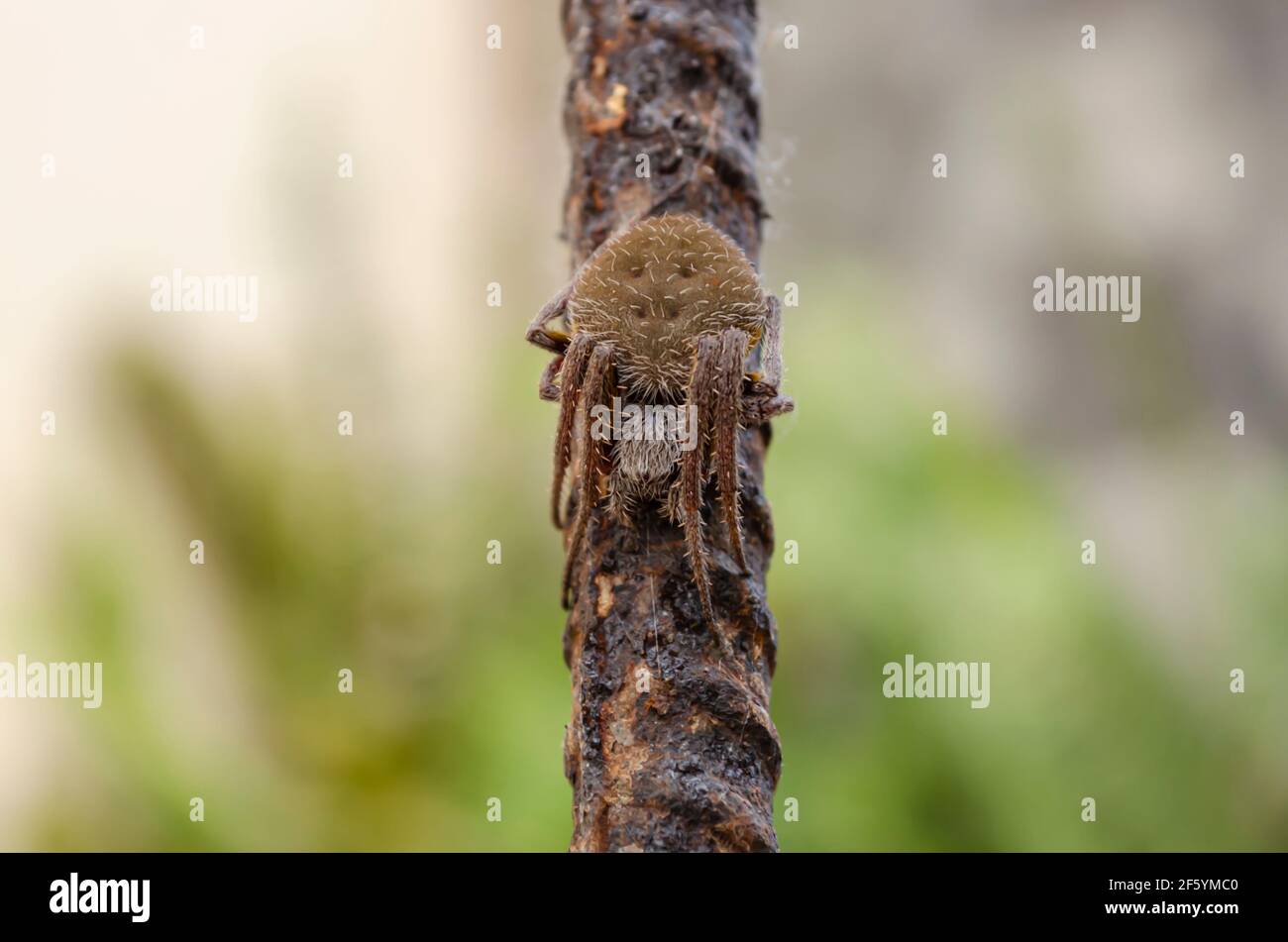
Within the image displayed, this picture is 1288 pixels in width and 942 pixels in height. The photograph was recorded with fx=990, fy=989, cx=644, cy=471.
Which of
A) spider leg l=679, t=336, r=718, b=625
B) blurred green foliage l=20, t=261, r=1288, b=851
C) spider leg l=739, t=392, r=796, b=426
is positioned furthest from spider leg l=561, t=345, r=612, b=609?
blurred green foliage l=20, t=261, r=1288, b=851

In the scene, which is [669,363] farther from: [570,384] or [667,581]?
[667,581]

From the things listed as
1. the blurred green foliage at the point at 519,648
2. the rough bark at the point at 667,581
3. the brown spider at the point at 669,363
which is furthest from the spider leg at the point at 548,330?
the blurred green foliage at the point at 519,648

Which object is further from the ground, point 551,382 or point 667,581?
point 551,382

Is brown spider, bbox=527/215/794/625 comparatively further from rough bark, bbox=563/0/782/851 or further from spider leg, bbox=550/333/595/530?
rough bark, bbox=563/0/782/851

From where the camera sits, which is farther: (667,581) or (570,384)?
(570,384)

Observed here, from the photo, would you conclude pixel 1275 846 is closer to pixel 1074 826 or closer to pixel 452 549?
pixel 1074 826

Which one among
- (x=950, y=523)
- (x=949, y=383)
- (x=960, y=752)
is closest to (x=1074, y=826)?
(x=960, y=752)

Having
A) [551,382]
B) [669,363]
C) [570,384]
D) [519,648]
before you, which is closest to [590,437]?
[570,384]

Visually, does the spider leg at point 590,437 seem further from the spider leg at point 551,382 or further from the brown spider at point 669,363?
the spider leg at point 551,382
